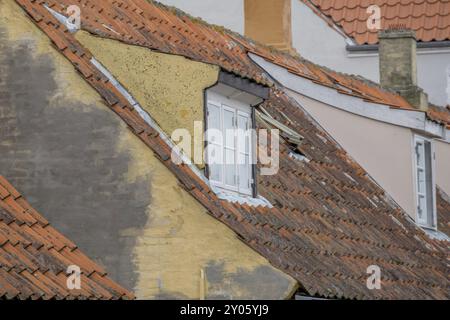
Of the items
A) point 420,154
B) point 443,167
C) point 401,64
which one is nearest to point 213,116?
point 420,154

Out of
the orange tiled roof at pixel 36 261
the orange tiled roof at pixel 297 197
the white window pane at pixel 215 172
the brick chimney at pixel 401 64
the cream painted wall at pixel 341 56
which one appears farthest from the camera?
the cream painted wall at pixel 341 56

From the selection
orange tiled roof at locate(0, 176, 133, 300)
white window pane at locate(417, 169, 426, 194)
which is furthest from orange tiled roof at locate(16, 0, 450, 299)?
white window pane at locate(417, 169, 426, 194)

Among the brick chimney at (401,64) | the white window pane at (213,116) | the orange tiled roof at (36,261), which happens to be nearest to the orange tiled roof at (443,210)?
the brick chimney at (401,64)

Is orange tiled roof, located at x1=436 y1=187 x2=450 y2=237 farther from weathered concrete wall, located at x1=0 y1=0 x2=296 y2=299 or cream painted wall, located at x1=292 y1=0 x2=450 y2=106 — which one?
weathered concrete wall, located at x1=0 y1=0 x2=296 y2=299

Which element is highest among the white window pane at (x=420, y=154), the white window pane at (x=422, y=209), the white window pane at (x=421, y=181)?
the white window pane at (x=420, y=154)

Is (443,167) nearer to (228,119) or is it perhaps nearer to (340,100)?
(340,100)

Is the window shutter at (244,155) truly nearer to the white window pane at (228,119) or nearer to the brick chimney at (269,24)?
the white window pane at (228,119)

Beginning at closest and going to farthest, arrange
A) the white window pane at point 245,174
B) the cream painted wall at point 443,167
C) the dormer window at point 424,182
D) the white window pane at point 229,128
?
1. the white window pane at point 229,128
2. the white window pane at point 245,174
3. the dormer window at point 424,182
4. the cream painted wall at point 443,167
